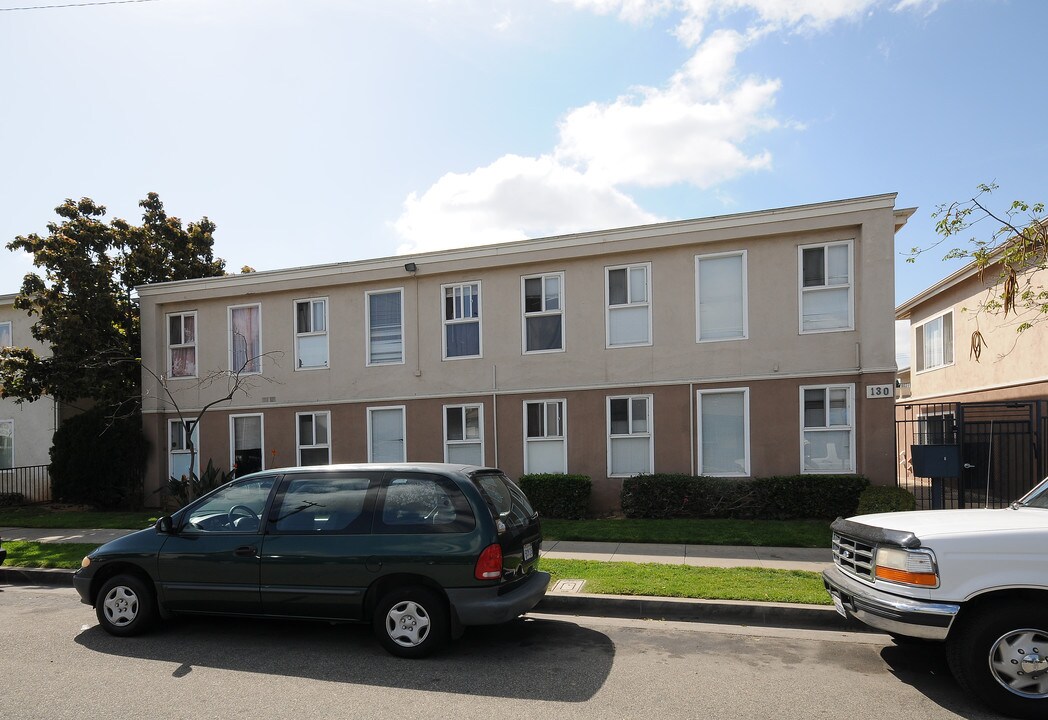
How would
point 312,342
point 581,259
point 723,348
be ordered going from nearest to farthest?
1. point 723,348
2. point 581,259
3. point 312,342

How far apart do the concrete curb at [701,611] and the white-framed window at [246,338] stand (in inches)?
460

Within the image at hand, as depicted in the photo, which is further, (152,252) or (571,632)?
(152,252)

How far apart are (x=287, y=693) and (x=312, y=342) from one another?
11889mm

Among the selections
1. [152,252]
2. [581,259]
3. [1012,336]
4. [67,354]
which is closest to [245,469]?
[67,354]

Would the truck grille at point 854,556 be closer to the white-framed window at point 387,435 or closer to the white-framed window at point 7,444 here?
the white-framed window at point 387,435

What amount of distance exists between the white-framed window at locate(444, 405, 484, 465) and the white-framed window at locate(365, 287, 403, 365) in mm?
1792

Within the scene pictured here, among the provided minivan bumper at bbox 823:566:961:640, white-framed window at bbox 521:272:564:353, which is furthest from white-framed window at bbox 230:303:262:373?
minivan bumper at bbox 823:566:961:640

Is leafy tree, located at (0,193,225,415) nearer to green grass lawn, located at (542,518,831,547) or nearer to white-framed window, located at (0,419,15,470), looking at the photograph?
white-framed window, located at (0,419,15,470)

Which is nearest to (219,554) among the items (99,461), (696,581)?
(696,581)

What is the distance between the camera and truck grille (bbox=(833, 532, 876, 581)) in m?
5.25

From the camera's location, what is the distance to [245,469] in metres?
16.4

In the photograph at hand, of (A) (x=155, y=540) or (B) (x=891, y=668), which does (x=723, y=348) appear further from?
(A) (x=155, y=540)

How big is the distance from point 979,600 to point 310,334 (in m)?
14.2

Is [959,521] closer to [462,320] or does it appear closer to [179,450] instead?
[462,320]
